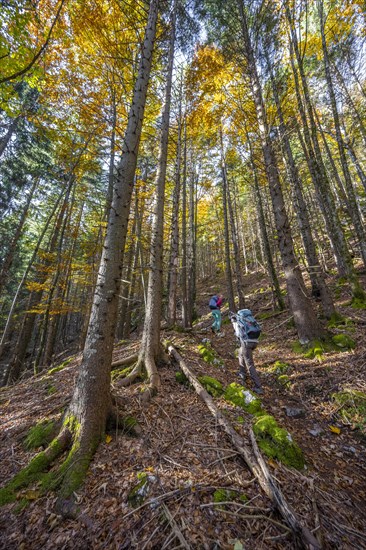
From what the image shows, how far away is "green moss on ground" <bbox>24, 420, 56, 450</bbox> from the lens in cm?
325

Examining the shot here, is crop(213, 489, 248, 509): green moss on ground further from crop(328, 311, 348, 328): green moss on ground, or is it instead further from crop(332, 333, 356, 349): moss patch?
crop(328, 311, 348, 328): green moss on ground

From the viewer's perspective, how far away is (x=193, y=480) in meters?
2.53

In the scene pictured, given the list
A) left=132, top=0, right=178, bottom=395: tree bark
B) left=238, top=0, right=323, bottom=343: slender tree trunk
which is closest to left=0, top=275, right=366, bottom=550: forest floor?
left=132, top=0, right=178, bottom=395: tree bark

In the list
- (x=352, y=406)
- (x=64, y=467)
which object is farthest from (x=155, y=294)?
(x=352, y=406)

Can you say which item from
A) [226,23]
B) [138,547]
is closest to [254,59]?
[226,23]

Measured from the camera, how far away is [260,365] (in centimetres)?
649

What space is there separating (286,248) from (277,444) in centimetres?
522

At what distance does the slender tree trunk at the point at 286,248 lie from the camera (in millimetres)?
6391

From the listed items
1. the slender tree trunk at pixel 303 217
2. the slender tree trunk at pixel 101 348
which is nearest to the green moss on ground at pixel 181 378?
the slender tree trunk at pixel 101 348

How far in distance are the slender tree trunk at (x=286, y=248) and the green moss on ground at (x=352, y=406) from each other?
208 cm

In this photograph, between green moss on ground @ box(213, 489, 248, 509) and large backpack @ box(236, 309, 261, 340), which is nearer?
green moss on ground @ box(213, 489, 248, 509)

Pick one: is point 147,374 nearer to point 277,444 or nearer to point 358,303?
point 277,444

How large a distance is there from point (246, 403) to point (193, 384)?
3.48 ft

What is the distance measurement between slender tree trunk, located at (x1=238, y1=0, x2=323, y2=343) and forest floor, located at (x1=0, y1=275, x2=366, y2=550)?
5.15 ft
